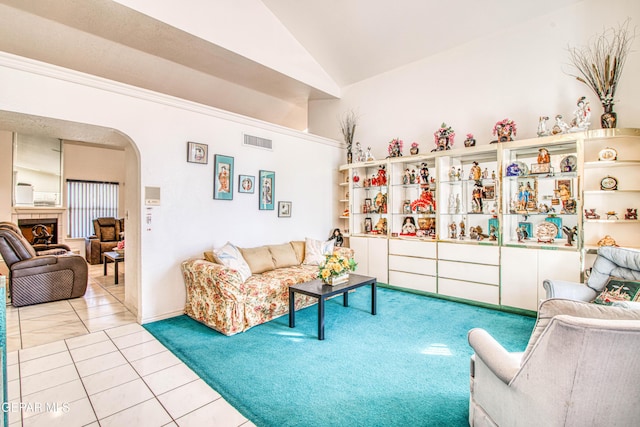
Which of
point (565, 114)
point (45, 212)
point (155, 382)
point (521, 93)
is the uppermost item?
point (521, 93)

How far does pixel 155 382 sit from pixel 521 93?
563 cm

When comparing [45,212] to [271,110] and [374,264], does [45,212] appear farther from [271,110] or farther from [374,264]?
[374,264]

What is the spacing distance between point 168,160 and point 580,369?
4258 mm

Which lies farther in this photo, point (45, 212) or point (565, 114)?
point (45, 212)

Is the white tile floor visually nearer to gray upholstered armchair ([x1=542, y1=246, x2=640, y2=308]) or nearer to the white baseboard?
the white baseboard

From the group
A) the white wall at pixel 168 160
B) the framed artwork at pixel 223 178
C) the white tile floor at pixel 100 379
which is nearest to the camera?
the white tile floor at pixel 100 379

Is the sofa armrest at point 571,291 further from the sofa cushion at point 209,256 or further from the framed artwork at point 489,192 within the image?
the sofa cushion at point 209,256

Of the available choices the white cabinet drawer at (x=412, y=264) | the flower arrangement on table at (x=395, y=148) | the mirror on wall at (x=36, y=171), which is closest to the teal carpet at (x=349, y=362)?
the white cabinet drawer at (x=412, y=264)

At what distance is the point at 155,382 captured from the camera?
8.16ft

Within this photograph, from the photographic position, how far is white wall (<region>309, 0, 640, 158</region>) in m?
3.89

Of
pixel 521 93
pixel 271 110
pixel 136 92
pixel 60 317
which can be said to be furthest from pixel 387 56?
pixel 60 317

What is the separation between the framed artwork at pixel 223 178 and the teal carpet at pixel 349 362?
1749 millimetres

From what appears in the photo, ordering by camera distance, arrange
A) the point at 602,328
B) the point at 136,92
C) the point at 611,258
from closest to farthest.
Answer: the point at 602,328, the point at 611,258, the point at 136,92

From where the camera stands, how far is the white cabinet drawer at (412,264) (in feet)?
16.2
